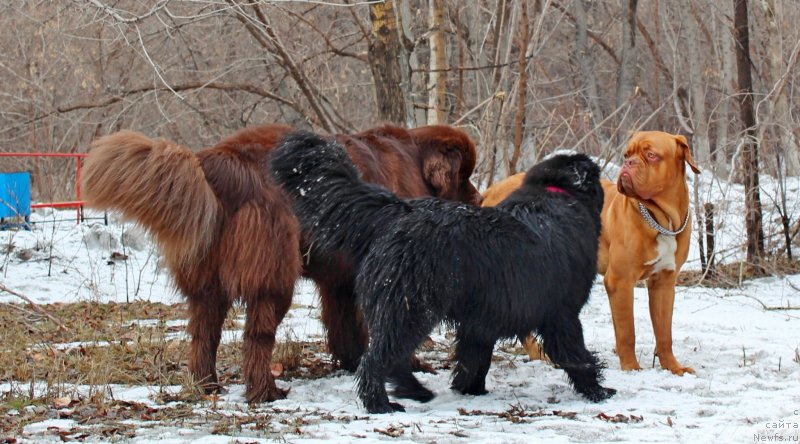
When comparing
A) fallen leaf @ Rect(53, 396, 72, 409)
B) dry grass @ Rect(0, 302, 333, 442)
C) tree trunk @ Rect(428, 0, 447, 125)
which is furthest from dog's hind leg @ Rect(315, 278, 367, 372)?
tree trunk @ Rect(428, 0, 447, 125)

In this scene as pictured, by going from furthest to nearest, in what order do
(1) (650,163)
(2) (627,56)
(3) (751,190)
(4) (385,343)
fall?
(2) (627,56)
(3) (751,190)
(1) (650,163)
(4) (385,343)

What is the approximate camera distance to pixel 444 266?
4602 mm

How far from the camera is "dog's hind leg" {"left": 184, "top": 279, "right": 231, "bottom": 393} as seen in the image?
5.22 m

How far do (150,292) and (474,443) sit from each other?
6.76m

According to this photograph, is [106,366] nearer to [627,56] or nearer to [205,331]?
[205,331]

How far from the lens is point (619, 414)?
445 cm

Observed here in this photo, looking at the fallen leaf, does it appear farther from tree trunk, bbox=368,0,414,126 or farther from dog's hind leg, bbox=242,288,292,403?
tree trunk, bbox=368,0,414,126

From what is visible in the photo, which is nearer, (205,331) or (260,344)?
(260,344)

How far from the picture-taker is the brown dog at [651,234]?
575 cm

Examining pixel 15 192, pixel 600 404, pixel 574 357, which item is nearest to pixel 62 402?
pixel 574 357

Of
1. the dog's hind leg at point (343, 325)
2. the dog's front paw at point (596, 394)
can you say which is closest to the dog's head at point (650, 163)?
the dog's front paw at point (596, 394)

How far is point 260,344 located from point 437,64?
544 centimetres

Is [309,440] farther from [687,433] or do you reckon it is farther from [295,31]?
[295,31]

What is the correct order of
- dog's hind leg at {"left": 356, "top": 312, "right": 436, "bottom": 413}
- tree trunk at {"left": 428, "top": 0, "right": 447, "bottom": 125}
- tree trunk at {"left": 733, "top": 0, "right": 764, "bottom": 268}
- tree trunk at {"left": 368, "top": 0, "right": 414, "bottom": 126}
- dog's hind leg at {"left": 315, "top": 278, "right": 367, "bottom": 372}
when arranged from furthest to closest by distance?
1. tree trunk at {"left": 733, "top": 0, "right": 764, "bottom": 268}
2. tree trunk at {"left": 428, "top": 0, "right": 447, "bottom": 125}
3. tree trunk at {"left": 368, "top": 0, "right": 414, "bottom": 126}
4. dog's hind leg at {"left": 315, "top": 278, "right": 367, "bottom": 372}
5. dog's hind leg at {"left": 356, "top": 312, "right": 436, "bottom": 413}
